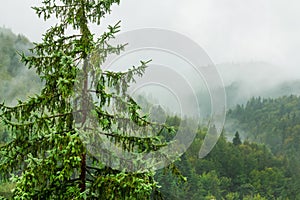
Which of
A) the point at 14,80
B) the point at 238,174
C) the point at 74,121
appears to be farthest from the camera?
the point at 14,80

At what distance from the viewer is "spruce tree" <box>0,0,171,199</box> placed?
744cm

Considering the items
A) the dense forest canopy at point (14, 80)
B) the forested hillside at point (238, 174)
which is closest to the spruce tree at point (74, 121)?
the forested hillside at point (238, 174)

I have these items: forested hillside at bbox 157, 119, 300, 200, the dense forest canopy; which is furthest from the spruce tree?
the dense forest canopy

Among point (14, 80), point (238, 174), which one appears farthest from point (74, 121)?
point (14, 80)

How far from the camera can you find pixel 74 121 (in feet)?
25.4

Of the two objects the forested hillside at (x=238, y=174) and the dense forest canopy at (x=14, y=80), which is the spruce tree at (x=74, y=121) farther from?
the dense forest canopy at (x=14, y=80)

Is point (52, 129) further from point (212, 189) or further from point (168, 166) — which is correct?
point (212, 189)

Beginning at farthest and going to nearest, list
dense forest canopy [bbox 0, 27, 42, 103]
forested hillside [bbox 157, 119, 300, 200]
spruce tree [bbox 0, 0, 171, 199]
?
1. dense forest canopy [bbox 0, 27, 42, 103]
2. forested hillside [bbox 157, 119, 300, 200]
3. spruce tree [bbox 0, 0, 171, 199]

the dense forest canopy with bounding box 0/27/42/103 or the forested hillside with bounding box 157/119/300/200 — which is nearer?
the forested hillside with bounding box 157/119/300/200

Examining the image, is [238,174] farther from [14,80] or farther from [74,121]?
[74,121]

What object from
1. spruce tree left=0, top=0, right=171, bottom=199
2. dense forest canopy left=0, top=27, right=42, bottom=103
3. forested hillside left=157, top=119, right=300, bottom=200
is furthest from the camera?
dense forest canopy left=0, top=27, right=42, bottom=103

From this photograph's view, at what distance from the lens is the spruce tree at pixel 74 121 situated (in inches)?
293

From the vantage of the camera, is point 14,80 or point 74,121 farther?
point 14,80

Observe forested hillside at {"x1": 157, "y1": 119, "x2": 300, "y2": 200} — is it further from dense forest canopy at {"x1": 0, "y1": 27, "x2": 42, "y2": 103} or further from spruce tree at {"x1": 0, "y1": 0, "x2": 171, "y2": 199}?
spruce tree at {"x1": 0, "y1": 0, "x2": 171, "y2": 199}
